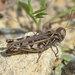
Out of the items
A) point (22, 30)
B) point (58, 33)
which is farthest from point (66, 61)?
point (22, 30)

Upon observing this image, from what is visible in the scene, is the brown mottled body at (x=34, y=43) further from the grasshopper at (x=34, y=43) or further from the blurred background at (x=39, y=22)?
the blurred background at (x=39, y=22)

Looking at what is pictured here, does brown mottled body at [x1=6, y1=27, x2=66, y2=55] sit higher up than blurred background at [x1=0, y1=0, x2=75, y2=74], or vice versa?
brown mottled body at [x1=6, y1=27, x2=66, y2=55]

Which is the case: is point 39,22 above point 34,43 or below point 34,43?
below

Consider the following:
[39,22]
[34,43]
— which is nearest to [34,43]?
[34,43]

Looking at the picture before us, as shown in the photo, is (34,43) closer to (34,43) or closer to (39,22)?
(34,43)

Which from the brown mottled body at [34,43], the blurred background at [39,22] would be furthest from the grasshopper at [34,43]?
the blurred background at [39,22]

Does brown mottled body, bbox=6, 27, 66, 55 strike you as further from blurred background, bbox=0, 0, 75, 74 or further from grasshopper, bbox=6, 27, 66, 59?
blurred background, bbox=0, 0, 75, 74

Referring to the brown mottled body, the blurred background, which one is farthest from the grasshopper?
the blurred background

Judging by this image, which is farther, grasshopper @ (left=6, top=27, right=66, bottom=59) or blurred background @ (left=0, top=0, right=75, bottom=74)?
blurred background @ (left=0, top=0, right=75, bottom=74)
